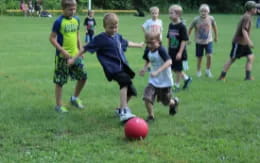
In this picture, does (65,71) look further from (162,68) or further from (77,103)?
(162,68)

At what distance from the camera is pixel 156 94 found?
22.1 feet

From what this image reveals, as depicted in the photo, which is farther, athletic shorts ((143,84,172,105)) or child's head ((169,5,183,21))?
child's head ((169,5,183,21))

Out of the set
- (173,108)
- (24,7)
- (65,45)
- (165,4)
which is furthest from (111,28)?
(165,4)

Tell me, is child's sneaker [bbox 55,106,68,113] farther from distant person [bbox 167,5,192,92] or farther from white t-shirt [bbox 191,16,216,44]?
white t-shirt [bbox 191,16,216,44]

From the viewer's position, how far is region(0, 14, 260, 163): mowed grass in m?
5.17

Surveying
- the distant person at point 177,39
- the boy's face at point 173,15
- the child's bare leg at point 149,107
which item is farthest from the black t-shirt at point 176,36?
the child's bare leg at point 149,107

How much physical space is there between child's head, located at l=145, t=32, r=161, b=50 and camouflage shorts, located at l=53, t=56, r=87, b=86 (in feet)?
4.89

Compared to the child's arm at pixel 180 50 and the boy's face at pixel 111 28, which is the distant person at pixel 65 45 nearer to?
the boy's face at pixel 111 28

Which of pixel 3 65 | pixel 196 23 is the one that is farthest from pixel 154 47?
pixel 3 65

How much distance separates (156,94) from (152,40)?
2.94 ft

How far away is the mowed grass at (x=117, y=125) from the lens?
5172mm

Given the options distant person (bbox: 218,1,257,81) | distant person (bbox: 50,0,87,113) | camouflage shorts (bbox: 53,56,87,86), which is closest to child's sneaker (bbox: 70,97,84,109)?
distant person (bbox: 50,0,87,113)

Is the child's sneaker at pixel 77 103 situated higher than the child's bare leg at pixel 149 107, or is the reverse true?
the child's bare leg at pixel 149 107

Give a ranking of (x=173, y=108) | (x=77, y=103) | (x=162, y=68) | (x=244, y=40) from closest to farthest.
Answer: (x=162, y=68)
(x=173, y=108)
(x=77, y=103)
(x=244, y=40)
